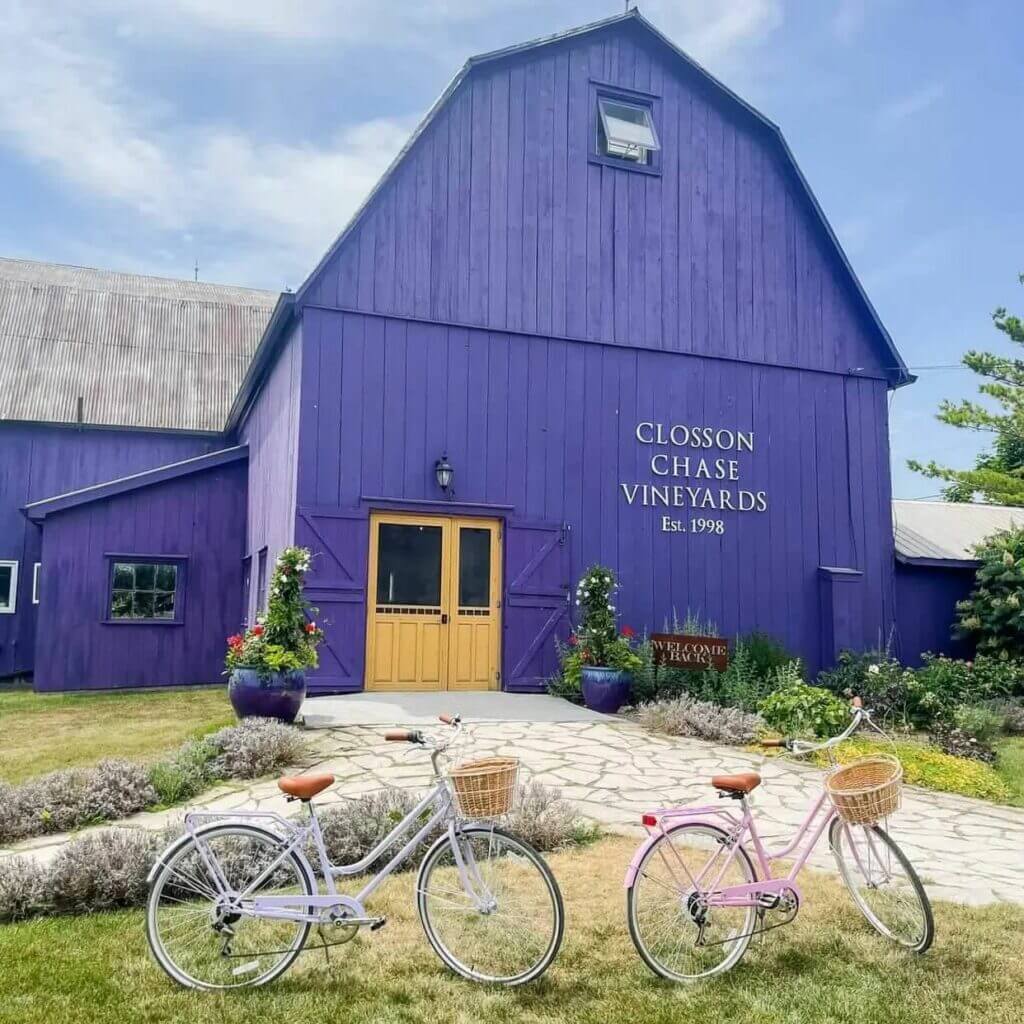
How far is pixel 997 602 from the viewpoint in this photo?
12.6 meters

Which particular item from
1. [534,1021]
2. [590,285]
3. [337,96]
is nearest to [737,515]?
[590,285]

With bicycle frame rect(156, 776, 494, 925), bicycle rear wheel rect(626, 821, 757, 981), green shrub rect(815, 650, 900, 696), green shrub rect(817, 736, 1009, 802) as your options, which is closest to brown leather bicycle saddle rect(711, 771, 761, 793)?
bicycle rear wheel rect(626, 821, 757, 981)

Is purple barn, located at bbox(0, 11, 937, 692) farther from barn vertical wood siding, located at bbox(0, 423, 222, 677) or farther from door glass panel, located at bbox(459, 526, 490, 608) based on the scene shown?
barn vertical wood siding, located at bbox(0, 423, 222, 677)

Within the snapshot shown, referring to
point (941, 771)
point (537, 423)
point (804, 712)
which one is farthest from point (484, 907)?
point (537, 423)

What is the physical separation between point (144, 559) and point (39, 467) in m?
3.81

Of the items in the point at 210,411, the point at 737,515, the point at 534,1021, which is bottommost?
the point at 534,1021

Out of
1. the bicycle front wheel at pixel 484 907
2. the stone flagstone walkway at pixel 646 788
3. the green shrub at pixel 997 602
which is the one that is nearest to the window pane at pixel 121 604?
the stone flagstone walkway at pixel 646 788

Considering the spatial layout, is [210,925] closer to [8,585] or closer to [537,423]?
[537,423]

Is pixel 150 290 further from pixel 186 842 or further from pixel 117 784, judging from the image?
pixel 186 842

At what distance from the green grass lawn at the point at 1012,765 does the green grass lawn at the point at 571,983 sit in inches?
137

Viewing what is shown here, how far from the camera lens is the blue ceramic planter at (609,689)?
388 inches

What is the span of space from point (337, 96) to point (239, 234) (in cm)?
698

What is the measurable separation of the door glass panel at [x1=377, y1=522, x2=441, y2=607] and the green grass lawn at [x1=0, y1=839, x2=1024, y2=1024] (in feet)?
22.0

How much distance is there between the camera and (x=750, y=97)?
510 inches
